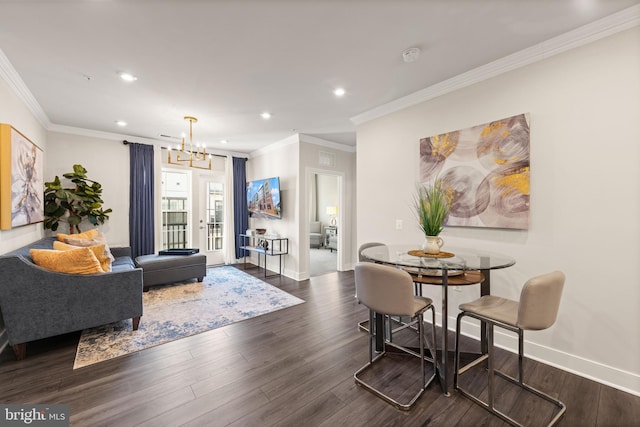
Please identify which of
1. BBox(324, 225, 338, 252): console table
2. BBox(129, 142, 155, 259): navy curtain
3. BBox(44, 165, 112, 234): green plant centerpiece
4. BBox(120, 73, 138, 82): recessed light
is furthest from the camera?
BBox(324, 225, 338, 252): console table

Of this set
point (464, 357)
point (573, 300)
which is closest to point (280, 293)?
point (464, 357)

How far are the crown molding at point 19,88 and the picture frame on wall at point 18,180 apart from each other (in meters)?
0.48

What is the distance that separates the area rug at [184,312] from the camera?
2.53 m

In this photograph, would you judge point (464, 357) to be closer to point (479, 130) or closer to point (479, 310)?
point (479, 310)

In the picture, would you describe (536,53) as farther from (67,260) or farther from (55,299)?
(55,299)

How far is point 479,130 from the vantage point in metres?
2.60

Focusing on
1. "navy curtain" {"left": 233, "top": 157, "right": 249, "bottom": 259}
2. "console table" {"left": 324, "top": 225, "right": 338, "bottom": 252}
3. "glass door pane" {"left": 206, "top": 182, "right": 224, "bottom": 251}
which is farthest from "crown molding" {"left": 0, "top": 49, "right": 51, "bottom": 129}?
"console table" {"left": 324, "top": 225, "right": 338, "bottom": 252}

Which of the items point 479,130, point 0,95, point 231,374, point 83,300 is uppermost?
point 0,95

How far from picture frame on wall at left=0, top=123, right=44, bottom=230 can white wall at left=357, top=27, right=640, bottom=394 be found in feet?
15.4

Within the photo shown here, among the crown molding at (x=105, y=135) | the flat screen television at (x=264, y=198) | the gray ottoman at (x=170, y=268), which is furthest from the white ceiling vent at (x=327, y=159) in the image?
the crown molding at (x=105, y=135)

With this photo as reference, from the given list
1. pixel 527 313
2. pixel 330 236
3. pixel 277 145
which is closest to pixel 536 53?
pixel 527 313

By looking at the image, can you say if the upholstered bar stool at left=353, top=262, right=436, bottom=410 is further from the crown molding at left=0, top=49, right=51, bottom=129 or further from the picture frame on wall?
the crown molding at left=0, top=49, right=51, bottom=129

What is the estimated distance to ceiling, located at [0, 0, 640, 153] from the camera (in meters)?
1.79

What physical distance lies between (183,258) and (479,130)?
4.66m
